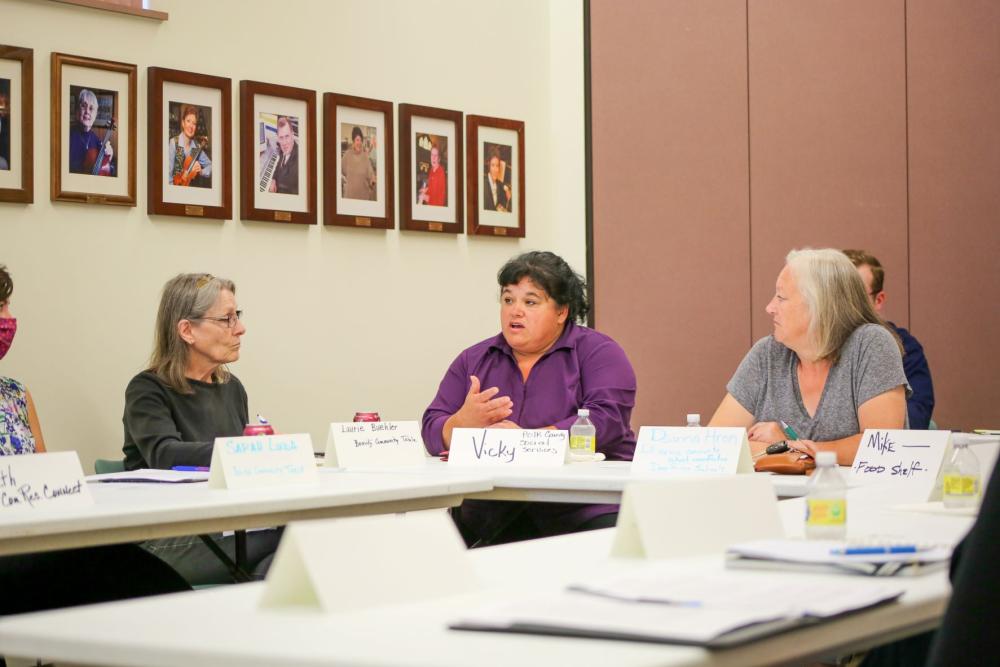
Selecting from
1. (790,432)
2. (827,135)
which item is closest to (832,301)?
(790,432)

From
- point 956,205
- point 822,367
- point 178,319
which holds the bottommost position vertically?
point 822,367

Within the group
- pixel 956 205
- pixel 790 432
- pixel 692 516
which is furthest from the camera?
pixel 956 205

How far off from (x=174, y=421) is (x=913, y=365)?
2899 millimetres

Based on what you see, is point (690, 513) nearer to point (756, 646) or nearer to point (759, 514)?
point (759, 514)

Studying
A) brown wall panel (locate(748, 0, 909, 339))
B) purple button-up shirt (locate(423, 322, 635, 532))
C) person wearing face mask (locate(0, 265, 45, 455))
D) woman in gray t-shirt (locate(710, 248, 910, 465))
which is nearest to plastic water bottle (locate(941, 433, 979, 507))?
woman in gray t-shirt (locate(710, 248, 910, 465))

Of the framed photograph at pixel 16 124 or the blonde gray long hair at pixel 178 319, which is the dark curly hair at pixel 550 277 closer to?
the blonde gray long hair at pixel 178 319

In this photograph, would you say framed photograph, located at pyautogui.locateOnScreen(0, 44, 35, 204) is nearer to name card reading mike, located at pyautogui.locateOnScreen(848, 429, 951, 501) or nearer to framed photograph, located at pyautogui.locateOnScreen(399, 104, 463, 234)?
framed photograph, located at pyautogui.locateOnScreen(399, 104, 463, 234)

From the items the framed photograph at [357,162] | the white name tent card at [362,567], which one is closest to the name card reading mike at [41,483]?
the white name tent card at [362,567]

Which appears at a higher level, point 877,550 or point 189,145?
point 189,145

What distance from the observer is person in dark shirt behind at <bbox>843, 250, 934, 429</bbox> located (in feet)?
16.1

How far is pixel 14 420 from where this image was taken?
403 cm

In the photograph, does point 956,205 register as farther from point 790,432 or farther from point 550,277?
point 790,432

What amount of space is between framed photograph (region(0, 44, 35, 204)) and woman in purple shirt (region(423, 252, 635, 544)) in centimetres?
161

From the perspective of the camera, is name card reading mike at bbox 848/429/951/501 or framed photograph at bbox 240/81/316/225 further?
framed photograph at bbox 240/81/316/225
